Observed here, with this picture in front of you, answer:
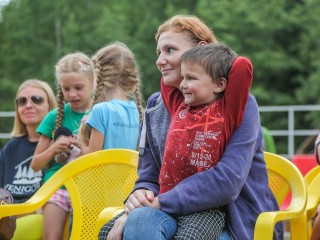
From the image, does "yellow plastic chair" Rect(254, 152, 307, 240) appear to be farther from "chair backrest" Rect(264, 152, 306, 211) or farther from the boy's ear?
the boy's ear

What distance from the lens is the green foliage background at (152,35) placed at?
27.4 m

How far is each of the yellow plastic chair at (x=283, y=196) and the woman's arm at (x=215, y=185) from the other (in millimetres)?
145

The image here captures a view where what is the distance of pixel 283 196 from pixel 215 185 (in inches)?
31.9

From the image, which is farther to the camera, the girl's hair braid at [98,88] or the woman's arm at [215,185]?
the girl's hair braid at [98,88]

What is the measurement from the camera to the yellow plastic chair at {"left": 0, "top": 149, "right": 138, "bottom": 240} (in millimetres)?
3641

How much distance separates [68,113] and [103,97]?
30cm

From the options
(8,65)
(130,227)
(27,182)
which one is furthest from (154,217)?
(8,65)

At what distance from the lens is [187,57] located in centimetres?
293

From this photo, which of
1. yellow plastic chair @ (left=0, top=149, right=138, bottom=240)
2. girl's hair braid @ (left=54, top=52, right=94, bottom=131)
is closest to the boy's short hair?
yellow plastic chair @ (left=0, top=149, right=138, bottom=240)

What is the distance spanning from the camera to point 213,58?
2.89 m

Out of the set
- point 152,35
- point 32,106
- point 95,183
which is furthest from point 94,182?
point 152,35

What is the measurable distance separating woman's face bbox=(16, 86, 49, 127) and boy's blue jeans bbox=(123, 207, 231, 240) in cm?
197

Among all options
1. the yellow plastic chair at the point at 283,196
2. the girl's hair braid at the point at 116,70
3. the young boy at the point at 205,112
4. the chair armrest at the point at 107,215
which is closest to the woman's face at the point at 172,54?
the young boy at the point at 205,112

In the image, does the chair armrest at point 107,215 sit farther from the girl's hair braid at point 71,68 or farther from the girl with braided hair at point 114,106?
the girl's hair braid at point 71,68
